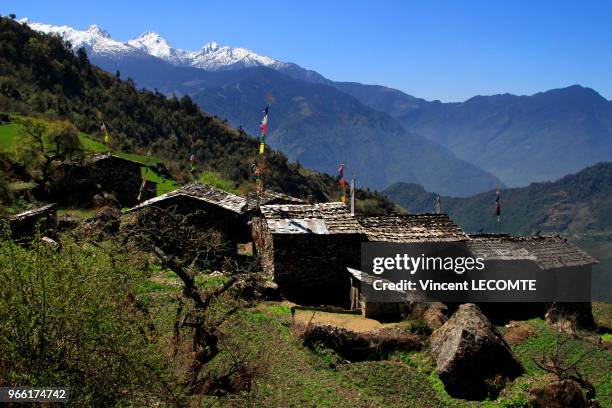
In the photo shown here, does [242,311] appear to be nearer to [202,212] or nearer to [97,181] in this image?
[202,212]

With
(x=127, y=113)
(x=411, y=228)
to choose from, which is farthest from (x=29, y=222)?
(x=127, y=113)

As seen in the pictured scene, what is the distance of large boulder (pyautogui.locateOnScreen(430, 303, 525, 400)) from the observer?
19.0 m

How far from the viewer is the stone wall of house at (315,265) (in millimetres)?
27125

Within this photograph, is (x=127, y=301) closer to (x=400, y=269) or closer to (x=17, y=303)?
(x=17, y=303)

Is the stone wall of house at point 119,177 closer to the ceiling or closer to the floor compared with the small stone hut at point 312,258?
closer to the ceiling

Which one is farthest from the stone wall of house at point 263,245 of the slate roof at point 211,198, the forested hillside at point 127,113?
the forested hillside at point 127,113

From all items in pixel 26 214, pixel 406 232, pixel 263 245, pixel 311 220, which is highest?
pixel 26 214

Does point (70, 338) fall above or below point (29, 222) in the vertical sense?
below

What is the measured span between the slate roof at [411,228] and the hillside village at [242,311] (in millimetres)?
129

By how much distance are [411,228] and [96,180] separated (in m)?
23.4

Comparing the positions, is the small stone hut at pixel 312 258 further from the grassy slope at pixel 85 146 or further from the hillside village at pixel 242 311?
the grassy slope at pixel 85 146

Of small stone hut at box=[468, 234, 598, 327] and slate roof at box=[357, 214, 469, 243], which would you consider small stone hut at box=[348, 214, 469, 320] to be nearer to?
slate roof at box=[357, 214, 469, 243]

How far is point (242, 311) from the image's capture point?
75.3ft

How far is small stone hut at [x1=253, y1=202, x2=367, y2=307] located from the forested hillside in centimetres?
4859
